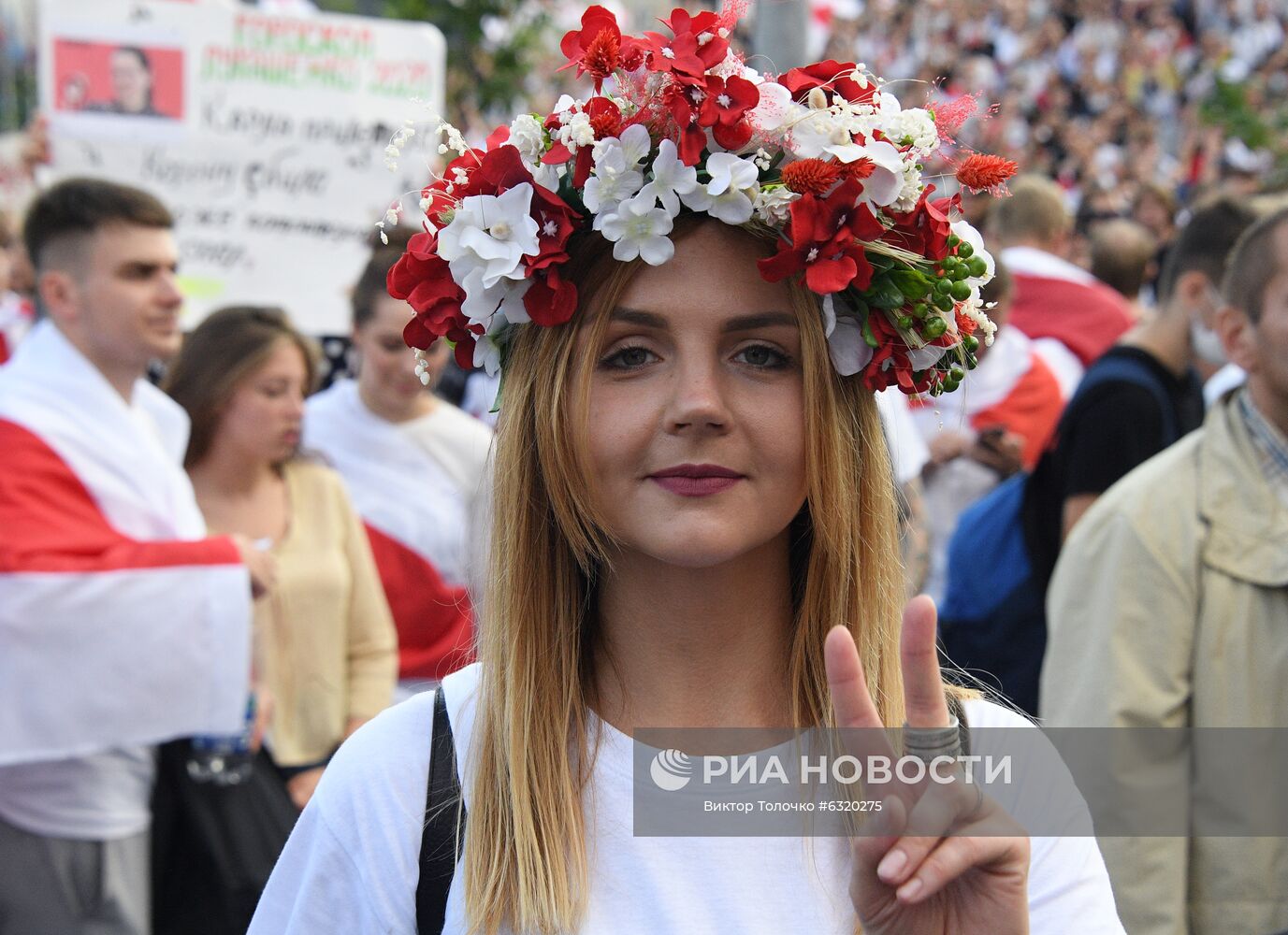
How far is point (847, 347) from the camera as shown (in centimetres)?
181

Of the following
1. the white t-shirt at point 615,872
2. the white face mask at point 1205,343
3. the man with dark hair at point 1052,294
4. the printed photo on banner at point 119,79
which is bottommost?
the white t-shirt at point 615,872

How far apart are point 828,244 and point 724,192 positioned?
14 centimetres

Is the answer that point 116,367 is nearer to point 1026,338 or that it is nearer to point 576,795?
point 576,795

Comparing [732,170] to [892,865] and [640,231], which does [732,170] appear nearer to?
[640,231]

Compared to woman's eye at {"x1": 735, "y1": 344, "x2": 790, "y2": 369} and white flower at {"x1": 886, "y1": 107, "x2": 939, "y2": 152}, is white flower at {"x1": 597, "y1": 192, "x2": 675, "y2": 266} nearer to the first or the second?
woman's eye at {"x1": 735, "y1": 344, "x2": 790, "y2": 369}

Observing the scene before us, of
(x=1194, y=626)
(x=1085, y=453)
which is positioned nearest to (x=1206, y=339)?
(x=1085, y=453)

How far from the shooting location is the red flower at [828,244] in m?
1.71

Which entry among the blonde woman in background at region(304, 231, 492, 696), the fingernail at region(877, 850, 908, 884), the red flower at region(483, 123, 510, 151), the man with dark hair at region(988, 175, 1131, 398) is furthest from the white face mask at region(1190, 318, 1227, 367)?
the fingernail at region(877, 850, 908, 884)

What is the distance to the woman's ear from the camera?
10.3 feet

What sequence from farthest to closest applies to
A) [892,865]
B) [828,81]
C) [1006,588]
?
[1006,588], [828,81], [892,865]

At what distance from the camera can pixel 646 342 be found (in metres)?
1.80

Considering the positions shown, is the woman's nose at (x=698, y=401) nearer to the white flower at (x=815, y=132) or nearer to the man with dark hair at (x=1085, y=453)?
the white flower at (x=815, y=132)

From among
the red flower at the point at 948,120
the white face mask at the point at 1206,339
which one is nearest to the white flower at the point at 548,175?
the red flower at the point at 948,120
